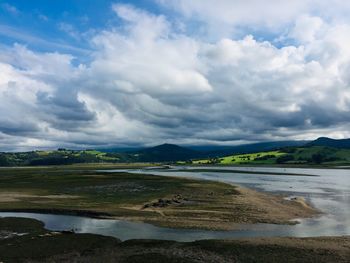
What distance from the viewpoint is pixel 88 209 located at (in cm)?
5753

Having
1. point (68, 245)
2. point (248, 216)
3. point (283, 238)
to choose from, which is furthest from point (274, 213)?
point (68, 245)

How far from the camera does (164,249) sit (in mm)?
33750

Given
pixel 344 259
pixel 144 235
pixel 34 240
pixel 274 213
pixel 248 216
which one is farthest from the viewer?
pixel 274 213

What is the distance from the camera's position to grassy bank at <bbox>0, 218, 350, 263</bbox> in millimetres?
30859

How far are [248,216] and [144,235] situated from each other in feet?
60.9

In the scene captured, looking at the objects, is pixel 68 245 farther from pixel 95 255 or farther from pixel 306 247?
pixel 306 247

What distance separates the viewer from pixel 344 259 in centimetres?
3055

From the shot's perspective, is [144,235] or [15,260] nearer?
[15,260]

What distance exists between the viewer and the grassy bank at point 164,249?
3086 cm

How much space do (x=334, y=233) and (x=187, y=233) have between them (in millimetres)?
16287

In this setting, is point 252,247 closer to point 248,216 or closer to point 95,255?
point 95,255

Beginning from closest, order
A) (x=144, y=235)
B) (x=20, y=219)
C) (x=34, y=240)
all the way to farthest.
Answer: (x=34, y=240), (x=144, y=235), (x=20, y=219)

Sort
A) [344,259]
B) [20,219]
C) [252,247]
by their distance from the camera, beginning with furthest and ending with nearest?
[20,219], [252,247], [344,259]

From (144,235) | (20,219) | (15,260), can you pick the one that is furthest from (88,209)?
(15,260)
